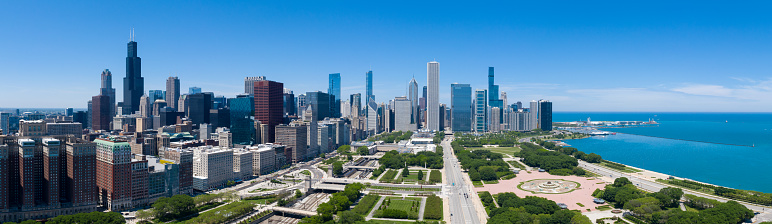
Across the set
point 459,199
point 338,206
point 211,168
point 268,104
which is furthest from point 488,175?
point 268,104

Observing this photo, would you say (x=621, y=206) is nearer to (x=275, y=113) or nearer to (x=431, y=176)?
(x=431, y=176)

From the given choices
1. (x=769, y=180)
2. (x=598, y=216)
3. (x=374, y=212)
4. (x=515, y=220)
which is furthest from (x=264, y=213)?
(x=769, y=180)

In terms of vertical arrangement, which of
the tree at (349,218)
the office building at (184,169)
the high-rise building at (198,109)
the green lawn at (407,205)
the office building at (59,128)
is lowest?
the green lawn at (407,205)

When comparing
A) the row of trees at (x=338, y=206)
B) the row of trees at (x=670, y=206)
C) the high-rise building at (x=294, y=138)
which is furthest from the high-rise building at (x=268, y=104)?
the row of trees at (x=670, y=206)

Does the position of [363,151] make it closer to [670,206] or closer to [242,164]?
[242,164]

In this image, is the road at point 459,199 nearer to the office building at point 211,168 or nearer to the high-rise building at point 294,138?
the high-rise building at point 294,138

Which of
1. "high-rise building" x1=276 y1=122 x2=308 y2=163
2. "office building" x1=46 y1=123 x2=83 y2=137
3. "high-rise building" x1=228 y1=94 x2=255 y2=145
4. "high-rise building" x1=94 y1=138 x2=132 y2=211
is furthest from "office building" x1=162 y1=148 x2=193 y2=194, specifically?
"high-rise building" x1=228 y1=94 x2=255 y2=145
